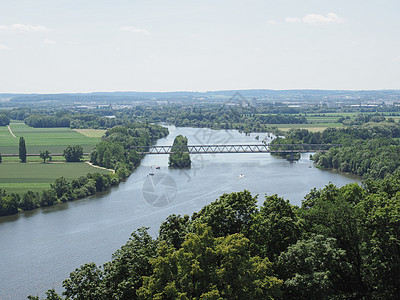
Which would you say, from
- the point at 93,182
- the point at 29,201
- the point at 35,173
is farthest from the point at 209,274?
the point at 35,173

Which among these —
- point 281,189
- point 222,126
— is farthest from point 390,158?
point 222,126

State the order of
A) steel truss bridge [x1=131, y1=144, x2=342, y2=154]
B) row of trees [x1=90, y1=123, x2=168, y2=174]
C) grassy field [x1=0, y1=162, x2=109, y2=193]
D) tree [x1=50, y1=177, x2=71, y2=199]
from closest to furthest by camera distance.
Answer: tree [x1=50, y1=177, x2=71, y2=199] → grassy field [x1=0, y1=162, x2=109, y2=193] → row of trees [x1=90, y1=123, x2=168, y2=174] → steel truss bridge [x1=131, y1=144, x2=342, y2=154]

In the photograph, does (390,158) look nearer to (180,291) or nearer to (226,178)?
(226,178)

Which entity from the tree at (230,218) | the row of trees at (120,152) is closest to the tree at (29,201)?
the row of trees at (120,152)

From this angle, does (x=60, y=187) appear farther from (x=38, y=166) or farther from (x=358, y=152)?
(x=358, y=152)

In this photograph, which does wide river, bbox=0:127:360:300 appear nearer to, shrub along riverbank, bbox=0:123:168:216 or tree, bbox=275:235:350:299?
shrub along riverbank, bbox=0:123:168:216

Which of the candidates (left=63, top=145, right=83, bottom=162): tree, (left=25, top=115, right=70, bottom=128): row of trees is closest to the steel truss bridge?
(left=63, top=145, right=83, bottom=162): tree
